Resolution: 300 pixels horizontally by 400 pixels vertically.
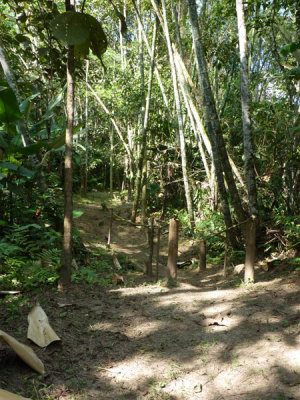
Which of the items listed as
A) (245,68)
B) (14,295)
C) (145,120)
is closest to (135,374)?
(14,295)

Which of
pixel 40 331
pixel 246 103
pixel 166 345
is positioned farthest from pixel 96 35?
pixel 166 345

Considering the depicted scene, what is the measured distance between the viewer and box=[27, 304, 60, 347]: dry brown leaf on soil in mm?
2867

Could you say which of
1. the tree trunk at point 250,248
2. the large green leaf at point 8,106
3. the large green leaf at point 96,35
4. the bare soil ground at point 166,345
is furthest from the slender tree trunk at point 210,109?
the large green leaf at point 8,106

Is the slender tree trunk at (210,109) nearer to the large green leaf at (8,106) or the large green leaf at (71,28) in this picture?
the large green leaf at (71,28)

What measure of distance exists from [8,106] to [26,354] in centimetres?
Result: 287

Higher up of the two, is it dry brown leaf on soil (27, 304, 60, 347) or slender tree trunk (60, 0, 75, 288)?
slender tree trunk (60, 0, 75, 288)

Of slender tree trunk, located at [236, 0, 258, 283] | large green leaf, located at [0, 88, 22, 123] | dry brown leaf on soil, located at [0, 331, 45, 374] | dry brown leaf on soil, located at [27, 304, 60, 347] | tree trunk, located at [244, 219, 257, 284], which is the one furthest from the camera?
slender tree trunk, located at [236, 0, 258, 283]

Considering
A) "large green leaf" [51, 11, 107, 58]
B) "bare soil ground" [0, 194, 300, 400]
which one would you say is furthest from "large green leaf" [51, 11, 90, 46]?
"bare soil ground" [0, 194, 300, 400]

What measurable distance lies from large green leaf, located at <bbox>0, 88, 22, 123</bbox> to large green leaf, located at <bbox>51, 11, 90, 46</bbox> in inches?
40.5

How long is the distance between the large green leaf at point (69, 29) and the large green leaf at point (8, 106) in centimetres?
103

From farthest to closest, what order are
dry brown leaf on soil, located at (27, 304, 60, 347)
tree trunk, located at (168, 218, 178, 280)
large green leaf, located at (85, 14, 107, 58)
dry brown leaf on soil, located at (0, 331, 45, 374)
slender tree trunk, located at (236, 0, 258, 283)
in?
slender tree trunk, located at (236, 0, 258, 283) → tree trunk, located at (168, 218, 178, 280) → large green leaf, located at (85, 14, 107, 58) → dry brown leaf on soil, located at (27, 304, 60, 347) → dry brown leaf on soil, located at (0, 331, 45, 374)

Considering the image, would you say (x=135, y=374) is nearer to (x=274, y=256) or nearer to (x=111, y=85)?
(x=274, y=256)

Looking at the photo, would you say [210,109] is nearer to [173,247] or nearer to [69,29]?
[173,247]

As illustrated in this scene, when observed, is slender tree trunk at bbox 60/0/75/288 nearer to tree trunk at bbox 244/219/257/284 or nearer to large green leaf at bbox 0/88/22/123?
large green leaf at bbox 0/88/22/123
